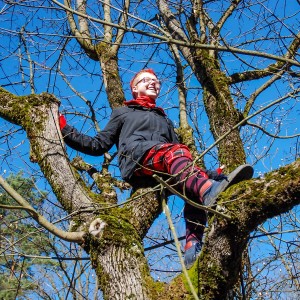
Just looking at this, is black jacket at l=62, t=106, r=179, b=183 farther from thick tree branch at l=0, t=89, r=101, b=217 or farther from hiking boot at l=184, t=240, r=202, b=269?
hiking boot at l=184, t=240, r=202, b=269

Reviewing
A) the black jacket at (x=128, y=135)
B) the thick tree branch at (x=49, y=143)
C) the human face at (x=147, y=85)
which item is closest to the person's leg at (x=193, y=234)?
the black jacket at (x=128, y=135)

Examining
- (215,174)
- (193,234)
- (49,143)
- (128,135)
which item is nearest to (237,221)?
(193,234)

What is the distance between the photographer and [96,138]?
3.45 m

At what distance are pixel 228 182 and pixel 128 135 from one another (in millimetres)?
1097

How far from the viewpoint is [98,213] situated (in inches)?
100.0

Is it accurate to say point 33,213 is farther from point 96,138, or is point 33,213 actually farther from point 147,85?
point 147,85

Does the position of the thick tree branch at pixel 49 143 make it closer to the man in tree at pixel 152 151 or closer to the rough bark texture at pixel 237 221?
the man in tree at pixel 152 151

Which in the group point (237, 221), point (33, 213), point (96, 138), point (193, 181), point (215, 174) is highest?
point (96, 138)

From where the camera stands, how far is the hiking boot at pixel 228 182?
2543mm

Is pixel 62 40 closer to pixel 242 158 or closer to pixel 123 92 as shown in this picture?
pixel 123 92

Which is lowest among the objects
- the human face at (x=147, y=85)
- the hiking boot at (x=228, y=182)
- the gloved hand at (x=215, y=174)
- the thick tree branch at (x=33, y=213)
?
the thick tree branch at (x=33, y=213)

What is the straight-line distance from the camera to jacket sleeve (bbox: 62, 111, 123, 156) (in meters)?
3.24

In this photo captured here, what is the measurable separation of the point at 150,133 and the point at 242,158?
25.2 inches

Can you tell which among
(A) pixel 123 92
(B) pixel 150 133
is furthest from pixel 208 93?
(A) pixel 123 92
